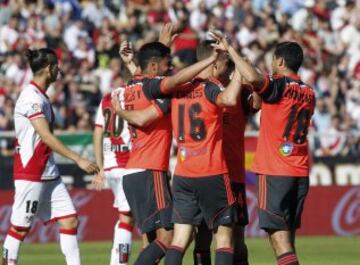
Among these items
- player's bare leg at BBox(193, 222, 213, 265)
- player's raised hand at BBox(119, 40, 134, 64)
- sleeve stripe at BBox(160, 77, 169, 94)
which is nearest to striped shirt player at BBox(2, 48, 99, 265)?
player's raised hand at BBox(119, 40, 134, 64)

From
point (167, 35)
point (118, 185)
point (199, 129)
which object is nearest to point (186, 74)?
point (199, 129)

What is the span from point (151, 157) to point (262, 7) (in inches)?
686

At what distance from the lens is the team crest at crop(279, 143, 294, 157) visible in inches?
498

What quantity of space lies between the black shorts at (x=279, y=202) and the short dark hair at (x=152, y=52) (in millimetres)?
1681

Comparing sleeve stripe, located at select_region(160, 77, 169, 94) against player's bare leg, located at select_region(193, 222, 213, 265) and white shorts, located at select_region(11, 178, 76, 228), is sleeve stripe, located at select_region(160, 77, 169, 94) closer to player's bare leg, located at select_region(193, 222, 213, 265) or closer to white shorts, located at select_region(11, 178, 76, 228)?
player's bare leg, located at select_region(193, 222, 213, 265)

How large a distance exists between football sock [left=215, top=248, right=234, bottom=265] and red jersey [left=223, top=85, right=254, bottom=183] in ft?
4.13

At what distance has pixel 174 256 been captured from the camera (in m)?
12.1

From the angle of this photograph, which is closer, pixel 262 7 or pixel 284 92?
pixel 284 92

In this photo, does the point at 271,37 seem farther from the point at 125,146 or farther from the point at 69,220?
the point at 69,220

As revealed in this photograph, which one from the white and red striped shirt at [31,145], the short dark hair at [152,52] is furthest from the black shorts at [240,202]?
the white and red striped shirt at [31,145]

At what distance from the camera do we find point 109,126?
50.9 ft

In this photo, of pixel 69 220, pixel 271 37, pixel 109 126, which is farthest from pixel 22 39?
pixel 69 220

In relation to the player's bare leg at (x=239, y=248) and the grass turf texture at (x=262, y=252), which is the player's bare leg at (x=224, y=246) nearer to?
the player's bare leg at (x=239, y=248)

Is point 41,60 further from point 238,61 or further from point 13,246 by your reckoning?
point 238,61
